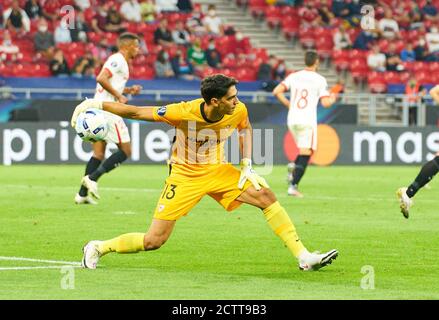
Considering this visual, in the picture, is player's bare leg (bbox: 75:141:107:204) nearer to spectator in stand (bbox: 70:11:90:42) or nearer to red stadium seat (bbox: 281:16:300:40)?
spectator in stand (bbox: 70:11:90:42)

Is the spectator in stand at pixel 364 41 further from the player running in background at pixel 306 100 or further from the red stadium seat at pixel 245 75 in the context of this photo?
the player running in background at pixel 306 100

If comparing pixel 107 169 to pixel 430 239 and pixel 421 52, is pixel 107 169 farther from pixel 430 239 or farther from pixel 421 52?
pixel 421 52

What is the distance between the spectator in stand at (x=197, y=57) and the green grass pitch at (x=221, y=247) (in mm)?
11520

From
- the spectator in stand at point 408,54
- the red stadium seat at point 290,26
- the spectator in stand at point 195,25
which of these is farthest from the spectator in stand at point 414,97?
the spectator in stand at point 195,25

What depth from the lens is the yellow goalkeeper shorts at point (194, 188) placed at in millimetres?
10477

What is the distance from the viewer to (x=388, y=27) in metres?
38.3

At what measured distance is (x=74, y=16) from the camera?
32.6 metres

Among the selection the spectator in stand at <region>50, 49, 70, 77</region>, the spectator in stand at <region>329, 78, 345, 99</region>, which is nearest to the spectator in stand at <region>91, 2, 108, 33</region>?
the spectator in stand at <region>50, 49, 70, 77</region>

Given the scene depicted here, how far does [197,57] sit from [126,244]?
76.9 feet

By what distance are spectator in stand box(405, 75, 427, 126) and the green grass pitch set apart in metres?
10.7

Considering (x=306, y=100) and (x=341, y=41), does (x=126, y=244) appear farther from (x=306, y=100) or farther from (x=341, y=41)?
(x=341, y=41)

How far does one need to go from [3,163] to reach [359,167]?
8.65 meters

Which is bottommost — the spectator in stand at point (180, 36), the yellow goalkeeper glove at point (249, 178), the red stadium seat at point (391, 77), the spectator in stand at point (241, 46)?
the red stadium seat at point (391, 77)
